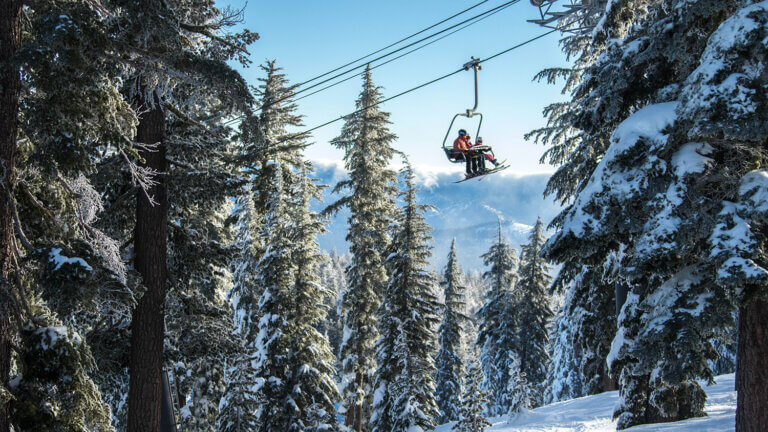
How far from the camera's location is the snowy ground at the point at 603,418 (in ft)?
34.4

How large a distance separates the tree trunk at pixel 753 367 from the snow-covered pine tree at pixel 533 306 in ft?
88.8

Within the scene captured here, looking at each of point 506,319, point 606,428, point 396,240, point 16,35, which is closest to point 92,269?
point 16,35

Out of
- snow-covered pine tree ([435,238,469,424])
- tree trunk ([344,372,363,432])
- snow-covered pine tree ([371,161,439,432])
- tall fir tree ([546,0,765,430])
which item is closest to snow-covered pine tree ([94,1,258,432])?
tall fir tree ([546,0,765,430])

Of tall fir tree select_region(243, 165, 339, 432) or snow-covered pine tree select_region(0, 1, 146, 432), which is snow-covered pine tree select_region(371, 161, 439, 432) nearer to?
tall fir tree select_region(243, 165, 339, 432)

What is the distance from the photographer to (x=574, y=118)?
28.7ft

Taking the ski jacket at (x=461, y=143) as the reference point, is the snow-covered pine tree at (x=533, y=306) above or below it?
below

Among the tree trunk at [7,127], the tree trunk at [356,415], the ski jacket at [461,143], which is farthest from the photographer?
the tree trunk at [356,415]

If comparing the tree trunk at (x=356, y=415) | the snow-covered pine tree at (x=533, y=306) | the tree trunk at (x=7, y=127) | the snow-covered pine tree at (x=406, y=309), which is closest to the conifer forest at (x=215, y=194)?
the tree trunk at (x=7, y=127)

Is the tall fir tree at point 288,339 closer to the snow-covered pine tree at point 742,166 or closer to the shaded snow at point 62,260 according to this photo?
the shaded snow at point 62,260

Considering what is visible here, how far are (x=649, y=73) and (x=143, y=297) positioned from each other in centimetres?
924

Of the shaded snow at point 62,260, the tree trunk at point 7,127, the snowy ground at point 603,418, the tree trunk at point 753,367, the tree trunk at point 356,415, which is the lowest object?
the tree trunk at point 356,415

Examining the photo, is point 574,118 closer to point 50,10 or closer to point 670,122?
point 670,122

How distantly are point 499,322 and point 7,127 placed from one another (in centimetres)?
3303

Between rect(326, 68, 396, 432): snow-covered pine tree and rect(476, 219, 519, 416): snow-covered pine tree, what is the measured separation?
47.5 feet
